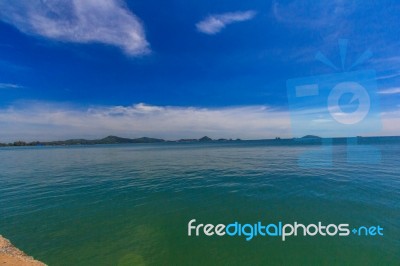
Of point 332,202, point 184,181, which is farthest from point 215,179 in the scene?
point 332,202

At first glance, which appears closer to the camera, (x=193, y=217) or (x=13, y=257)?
(x=13, y=257)

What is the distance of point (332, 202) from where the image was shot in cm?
1552

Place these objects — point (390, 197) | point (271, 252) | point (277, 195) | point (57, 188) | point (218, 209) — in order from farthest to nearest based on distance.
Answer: point (57, 188) < point (277, 195) < point (390, 197) < point (218, 209) < point (271, 252)

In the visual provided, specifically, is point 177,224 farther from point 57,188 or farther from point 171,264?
point 57,188

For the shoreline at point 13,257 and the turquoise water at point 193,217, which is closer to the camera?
the shoreline at point 13,257

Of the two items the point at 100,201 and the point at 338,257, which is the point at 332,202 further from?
the point at 100,201

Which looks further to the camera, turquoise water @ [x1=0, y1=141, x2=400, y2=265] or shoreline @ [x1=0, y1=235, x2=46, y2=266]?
turquoise water @ [x1=0, y1=141, x2=400, y2=265]

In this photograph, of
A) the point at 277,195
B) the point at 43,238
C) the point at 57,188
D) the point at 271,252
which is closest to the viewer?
the point at 271,252

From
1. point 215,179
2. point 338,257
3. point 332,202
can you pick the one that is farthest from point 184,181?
point 338,257

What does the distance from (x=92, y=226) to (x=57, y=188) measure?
42.6 ft

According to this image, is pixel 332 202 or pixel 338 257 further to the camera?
pixel 332 202

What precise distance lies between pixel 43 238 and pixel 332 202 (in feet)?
59.0

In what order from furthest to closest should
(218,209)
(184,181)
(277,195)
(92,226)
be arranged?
1. (184,181)
2. (277,195)
3. (218,209)
4. (92,226)

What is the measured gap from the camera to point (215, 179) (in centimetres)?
2488
